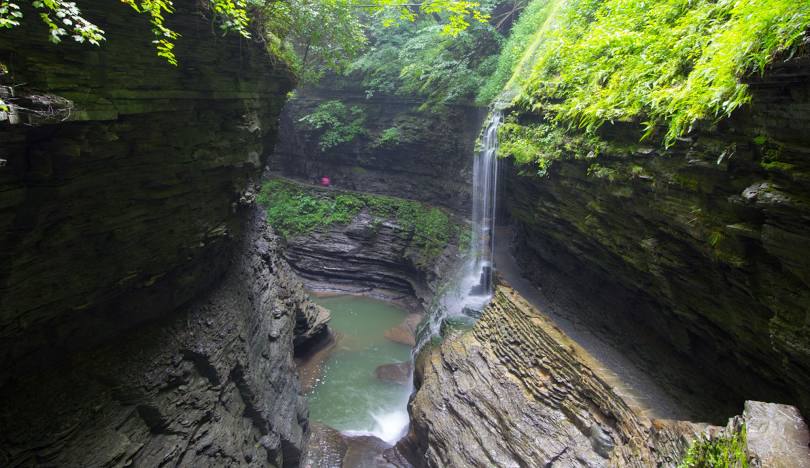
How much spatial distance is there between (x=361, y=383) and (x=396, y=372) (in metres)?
1.03

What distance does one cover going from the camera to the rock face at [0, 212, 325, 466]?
5.05 m

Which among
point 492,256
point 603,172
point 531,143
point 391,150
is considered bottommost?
point 492,256

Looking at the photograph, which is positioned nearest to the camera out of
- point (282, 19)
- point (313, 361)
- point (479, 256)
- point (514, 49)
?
point (282, 19)

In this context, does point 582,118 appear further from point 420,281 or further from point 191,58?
point 420,281

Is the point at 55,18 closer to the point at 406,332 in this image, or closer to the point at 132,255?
the point at 132,255

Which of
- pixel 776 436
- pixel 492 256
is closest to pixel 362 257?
pixel 492 256

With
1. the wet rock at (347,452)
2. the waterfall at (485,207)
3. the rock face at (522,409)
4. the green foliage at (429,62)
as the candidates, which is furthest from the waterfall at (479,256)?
the green foliage at (429,62)

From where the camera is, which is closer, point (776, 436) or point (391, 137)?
point (776, 436)

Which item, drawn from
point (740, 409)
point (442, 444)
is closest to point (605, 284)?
point (740, 409)

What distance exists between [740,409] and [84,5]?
8.47 m

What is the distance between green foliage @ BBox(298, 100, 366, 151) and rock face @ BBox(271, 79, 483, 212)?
0.34 meters

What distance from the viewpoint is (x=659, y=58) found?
5.52m

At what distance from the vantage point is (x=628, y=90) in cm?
577

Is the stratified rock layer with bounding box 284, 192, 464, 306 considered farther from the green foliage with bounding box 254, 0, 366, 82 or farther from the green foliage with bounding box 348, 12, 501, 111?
the green foliage with bounding box 254, 0, 366, 82
